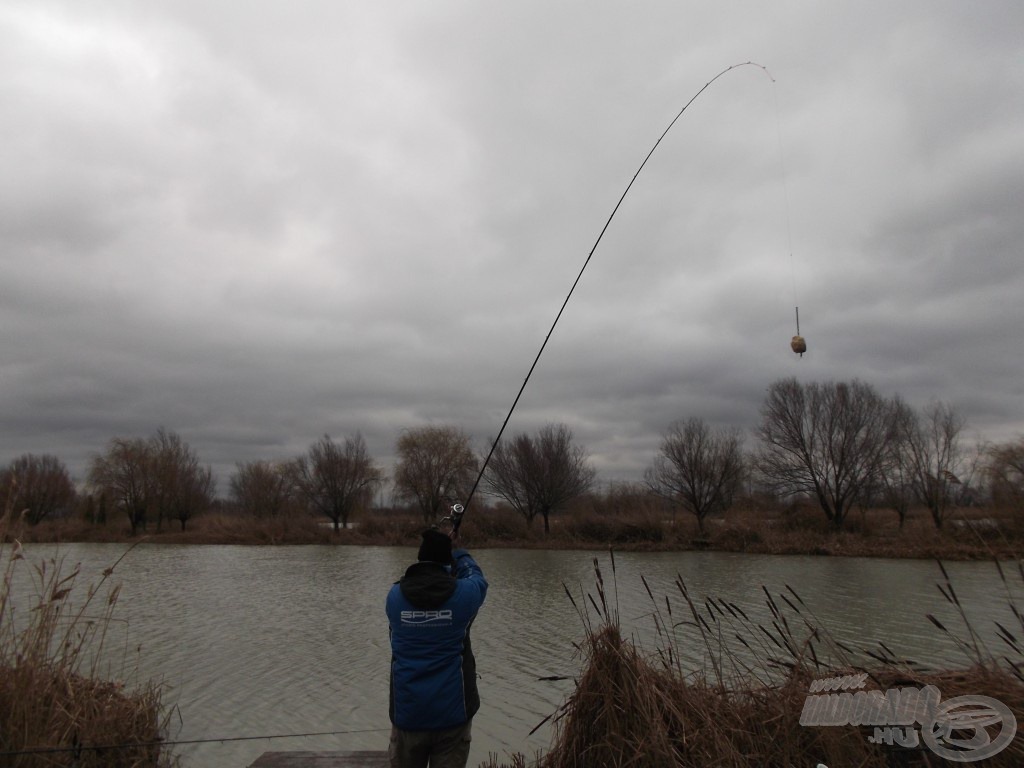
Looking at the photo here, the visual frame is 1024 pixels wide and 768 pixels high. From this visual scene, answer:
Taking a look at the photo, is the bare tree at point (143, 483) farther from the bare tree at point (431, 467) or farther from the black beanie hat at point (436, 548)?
the black beanie hat at point (436, 548)

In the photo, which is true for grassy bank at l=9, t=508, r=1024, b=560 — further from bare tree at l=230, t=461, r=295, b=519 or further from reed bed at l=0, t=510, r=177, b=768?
reed bed at l=0, t=510, r=177, b=768

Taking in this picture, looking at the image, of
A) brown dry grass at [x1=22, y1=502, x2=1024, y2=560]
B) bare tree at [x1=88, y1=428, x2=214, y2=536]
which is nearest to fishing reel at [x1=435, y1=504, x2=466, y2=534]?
brown dry grass at [x1=22, y1=502, x2=1024, y2=560]

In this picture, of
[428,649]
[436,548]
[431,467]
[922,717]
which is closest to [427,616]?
[428,649]

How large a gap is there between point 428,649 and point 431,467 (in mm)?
54038

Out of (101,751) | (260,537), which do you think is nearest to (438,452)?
(260,537)

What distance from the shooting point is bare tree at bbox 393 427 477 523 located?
55906mm

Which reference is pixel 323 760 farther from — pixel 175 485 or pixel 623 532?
pixel 175 485

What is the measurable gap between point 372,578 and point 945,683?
2400cm

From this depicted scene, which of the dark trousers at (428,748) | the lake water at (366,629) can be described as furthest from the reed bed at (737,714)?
the dark trousers at (428,748)

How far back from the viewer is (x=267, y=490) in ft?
220

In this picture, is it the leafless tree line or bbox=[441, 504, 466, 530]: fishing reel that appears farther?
the leafless tree line

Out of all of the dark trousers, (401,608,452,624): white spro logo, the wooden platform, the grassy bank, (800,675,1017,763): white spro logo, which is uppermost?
(401,608,452,624): white spro logo

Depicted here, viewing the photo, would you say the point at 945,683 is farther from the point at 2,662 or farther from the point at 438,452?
the point at 438,452

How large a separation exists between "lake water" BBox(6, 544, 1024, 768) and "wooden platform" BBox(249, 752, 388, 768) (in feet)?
6.36
